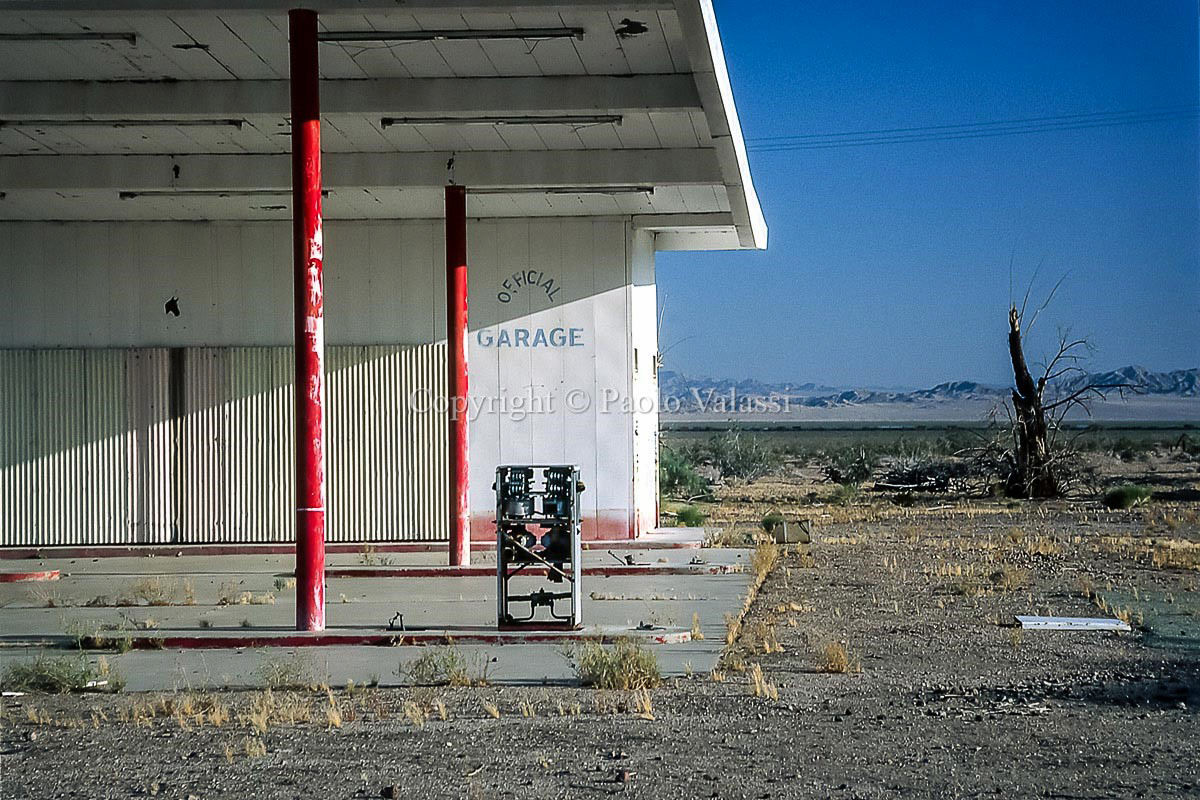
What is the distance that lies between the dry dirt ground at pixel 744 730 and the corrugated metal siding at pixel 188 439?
1000 cm

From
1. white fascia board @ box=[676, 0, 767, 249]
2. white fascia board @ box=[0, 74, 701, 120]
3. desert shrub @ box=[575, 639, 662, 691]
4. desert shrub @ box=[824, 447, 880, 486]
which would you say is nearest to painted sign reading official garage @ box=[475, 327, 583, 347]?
white fascia board @ box=[676, 0, 767, 249]

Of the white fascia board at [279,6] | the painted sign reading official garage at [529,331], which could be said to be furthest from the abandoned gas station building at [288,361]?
the white fascia board at [279,6]

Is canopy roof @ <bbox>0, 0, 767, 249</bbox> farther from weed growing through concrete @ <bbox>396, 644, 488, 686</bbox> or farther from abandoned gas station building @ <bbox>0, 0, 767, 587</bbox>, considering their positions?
weed growing through concrete @ <bbox>396, 644, 488, 686</bbox>

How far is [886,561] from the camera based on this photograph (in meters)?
21.2

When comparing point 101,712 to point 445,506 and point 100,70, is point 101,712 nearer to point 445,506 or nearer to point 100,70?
point 100,70

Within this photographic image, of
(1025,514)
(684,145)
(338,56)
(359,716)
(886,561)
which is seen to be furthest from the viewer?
(1025,514)

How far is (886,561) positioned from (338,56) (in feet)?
34.3

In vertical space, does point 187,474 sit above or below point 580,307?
below

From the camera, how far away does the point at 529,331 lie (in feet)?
75.5

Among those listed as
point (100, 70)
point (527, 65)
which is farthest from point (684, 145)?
point (100, 70)

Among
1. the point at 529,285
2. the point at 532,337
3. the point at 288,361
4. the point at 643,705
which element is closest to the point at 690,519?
the point at 532,337

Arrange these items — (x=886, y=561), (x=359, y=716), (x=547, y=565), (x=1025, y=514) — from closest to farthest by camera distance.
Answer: (x=359, y=716) → (x=547, y=565) → (x=886, y=561) → (x=1025, y=514)

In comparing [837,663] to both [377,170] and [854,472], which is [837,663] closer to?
[377,170]

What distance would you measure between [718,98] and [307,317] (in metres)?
4.61
